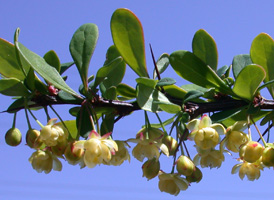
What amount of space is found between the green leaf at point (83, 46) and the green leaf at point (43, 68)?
0.29 feet

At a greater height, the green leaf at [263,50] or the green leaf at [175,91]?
the green leaf at [263,50]

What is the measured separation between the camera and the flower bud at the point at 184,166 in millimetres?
1258

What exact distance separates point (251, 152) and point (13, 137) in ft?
1.98

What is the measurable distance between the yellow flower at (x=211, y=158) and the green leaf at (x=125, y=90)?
0.23 m

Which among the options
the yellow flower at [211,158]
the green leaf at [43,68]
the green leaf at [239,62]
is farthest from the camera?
the green leaf at [239,62]

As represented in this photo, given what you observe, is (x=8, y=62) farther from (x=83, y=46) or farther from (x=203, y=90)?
(x=203, y=90)

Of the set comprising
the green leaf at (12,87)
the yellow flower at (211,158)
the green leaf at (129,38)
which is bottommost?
the yellow flower at (211,158)

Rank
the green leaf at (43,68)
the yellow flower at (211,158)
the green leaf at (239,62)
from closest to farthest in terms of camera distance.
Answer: the green leaf at (43,68)
the yellow flower at (211,158)
the green leaf at (239,62)

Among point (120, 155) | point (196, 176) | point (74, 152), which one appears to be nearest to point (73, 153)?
point (74, 152)

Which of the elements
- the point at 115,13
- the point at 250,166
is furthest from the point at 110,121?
the point at 250,166

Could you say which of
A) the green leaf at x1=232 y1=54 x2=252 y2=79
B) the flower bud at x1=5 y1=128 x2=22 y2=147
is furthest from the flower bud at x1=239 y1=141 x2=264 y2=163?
the flower bud at x1=5 y1=128 x2=22 y2=147

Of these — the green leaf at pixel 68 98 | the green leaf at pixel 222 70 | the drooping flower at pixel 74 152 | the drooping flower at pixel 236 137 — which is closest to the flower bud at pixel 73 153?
the drooping flower at pixel 74 152

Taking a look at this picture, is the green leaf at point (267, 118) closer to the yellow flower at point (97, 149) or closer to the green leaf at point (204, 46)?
the green leaf at point (204, 46)

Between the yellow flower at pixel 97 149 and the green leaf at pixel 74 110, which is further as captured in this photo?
the green leaf at pixel 74 110
